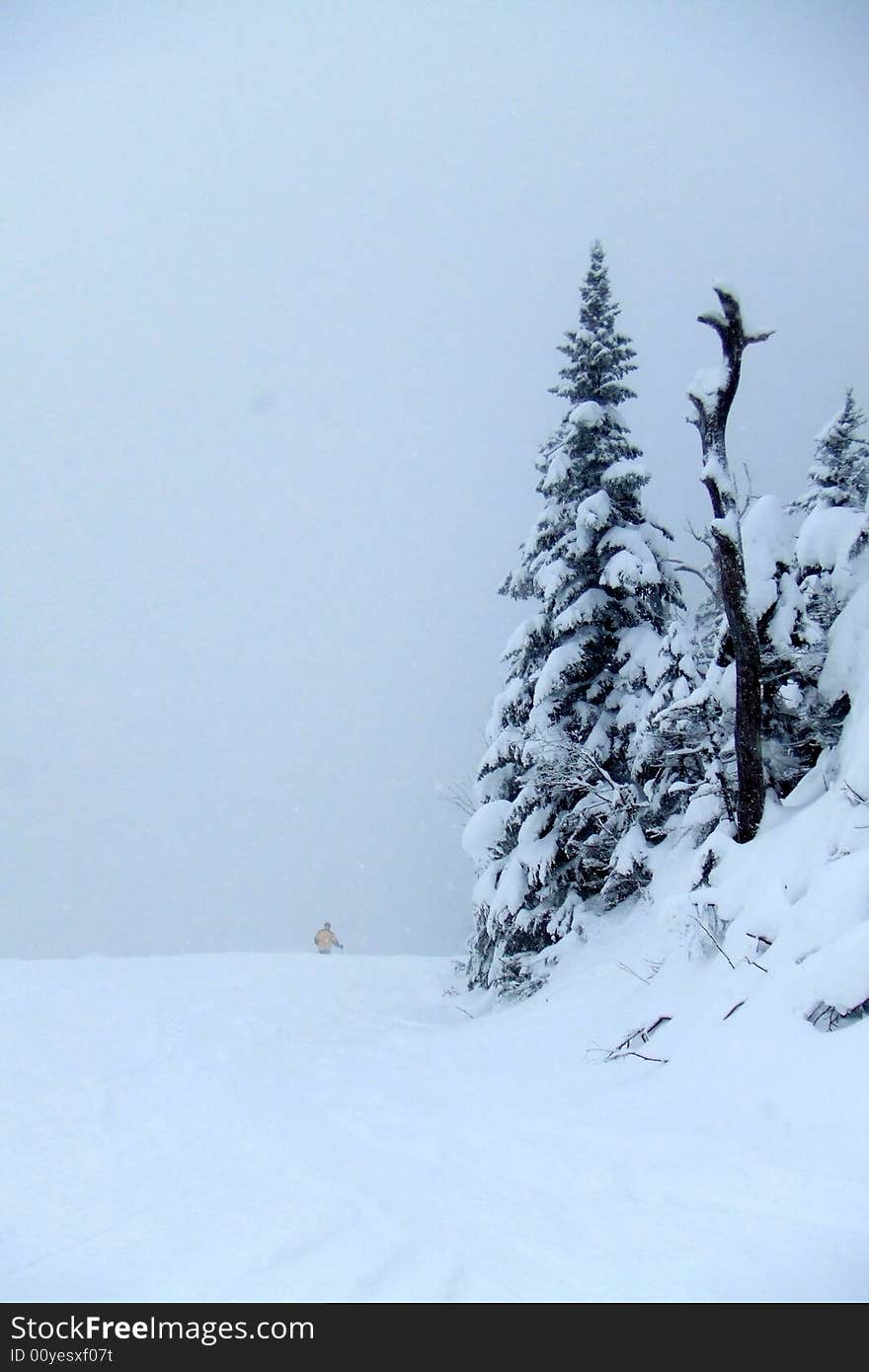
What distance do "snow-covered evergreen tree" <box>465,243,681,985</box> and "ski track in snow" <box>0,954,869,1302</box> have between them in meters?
2.95

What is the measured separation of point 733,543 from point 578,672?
5135mm

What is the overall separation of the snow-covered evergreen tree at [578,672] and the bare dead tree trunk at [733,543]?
3.03 metres

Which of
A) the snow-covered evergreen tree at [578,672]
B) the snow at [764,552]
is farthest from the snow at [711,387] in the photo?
the snow-covered evergreen tree at [578,672]

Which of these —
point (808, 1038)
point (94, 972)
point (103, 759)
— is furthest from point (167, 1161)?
point (103, 759)

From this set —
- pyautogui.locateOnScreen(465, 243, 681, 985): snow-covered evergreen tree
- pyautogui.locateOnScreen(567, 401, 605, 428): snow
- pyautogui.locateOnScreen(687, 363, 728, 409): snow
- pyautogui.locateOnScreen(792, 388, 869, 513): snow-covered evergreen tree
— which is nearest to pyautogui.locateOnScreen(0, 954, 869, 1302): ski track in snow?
pyautogui.locateOnScreen(465, 243, 681, 985): snow-covered evergreen tree

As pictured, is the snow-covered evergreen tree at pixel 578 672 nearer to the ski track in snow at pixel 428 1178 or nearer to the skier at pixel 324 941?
the ski track in snow at pixel 428 1178

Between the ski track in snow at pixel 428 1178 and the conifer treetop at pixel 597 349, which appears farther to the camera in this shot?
the conifer treetop at pixel 597 349

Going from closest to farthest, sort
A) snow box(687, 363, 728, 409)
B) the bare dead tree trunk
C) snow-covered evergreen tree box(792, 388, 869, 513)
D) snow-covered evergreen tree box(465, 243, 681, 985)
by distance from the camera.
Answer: the bare dead tree trunk, snow box(687, 363, 728, 409), snow-covered evergreen tree box(465, 243, 681, 985), snow-covered evergreen tree box(792, 388, 869, 513)

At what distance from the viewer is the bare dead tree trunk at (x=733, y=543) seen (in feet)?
25.9

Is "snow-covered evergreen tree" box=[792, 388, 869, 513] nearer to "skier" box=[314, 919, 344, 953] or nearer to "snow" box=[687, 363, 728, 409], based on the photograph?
"snow" box=[687, 363, 728, 409]

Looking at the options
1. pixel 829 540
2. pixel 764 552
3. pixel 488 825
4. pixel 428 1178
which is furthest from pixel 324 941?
pixel 428 1178

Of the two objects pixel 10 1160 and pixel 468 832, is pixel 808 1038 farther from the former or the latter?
pixel 468 832

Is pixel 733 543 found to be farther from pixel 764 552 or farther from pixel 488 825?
pixel 488 825

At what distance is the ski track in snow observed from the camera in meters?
3.69
